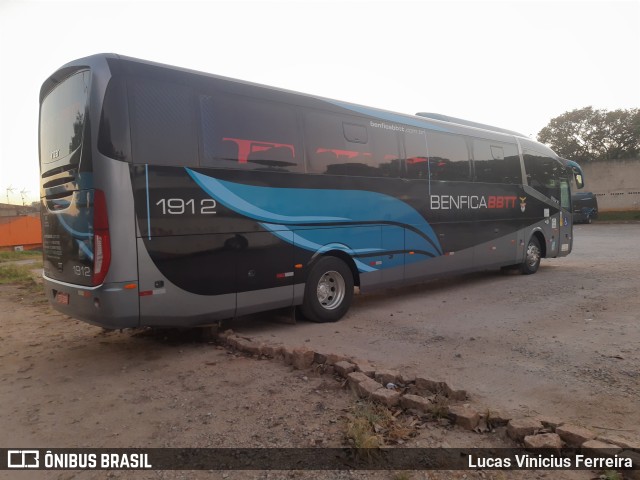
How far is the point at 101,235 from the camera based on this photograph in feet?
16.3

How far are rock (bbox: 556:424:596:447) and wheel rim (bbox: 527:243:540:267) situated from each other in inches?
→ 368

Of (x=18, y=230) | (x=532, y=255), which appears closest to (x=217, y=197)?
(x=532, y=255)

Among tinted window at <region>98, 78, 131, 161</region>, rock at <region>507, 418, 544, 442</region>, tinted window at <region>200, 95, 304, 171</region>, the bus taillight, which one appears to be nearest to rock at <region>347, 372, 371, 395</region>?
rock at <region>507, 418, 544, 442</region>

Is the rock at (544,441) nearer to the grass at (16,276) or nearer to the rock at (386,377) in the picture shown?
the rock at (386,377)

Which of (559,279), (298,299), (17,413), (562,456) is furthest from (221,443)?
(559,279)

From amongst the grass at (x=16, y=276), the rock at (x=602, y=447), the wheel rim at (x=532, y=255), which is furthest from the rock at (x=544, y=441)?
the grass at (x=16, y=276)

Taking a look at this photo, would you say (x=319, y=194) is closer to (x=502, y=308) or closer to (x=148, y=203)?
(x=148, y=203)

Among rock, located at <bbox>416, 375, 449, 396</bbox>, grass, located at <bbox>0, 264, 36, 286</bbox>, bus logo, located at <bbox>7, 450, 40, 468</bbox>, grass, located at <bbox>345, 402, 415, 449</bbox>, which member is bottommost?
bus logo, located at <bbox>7, 450, 40, 468</bbox>

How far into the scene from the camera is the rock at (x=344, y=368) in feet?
15.0

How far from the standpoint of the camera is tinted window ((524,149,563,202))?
11867mm

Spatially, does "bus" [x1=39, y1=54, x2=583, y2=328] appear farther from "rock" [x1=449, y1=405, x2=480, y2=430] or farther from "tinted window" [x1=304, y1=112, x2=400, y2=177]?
"rock" [x1=449, y1=405, x2=480, y2=430]

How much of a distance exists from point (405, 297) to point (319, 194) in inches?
135

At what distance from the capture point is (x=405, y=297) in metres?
9.41

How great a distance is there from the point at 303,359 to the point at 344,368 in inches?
22.8
